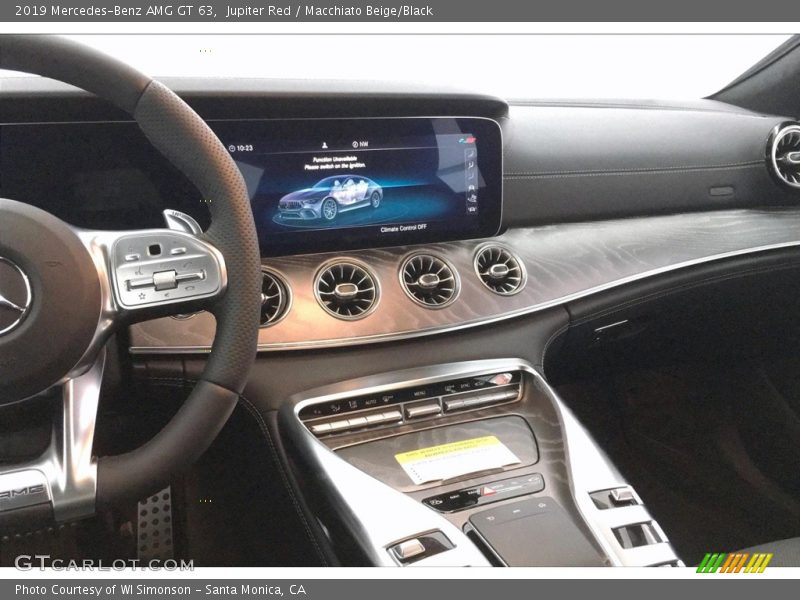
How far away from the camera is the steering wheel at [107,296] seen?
0.78 meters

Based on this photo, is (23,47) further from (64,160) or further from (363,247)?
(363,247)

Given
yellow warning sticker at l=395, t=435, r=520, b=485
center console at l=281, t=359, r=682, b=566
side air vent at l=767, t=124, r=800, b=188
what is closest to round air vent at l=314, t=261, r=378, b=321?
center console at l=281, t=359, r=682, b=566

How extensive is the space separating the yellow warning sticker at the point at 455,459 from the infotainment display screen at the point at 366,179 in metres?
0.41

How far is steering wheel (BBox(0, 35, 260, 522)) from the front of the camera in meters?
0.78

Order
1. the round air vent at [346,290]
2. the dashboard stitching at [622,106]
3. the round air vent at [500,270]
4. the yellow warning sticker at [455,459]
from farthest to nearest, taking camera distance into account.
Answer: the dashboard stitching at [622,106]
the round air vent at [500,270]
the round air vent at [346,290]
the yellow warning sticker at [455,459]

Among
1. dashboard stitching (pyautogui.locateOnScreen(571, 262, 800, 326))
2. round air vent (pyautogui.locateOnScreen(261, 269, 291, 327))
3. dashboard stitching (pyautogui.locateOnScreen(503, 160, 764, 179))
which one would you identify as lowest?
dashboard stitching (pyautogui.locateOnScreen(571, 262, 800, 326))

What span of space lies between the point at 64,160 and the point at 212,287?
0.44 metres

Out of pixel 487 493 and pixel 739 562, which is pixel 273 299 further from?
pixel 739 562

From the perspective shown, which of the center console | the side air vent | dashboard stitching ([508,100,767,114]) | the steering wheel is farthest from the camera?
the side air vent

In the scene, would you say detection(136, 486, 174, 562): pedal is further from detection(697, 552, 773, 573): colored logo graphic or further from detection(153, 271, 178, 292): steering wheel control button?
detection(697, 552, 773, 573): colored logo graphic

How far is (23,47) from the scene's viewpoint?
2.55 ft

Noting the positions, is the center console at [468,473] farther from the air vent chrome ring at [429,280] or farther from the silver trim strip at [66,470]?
the silver trim strip at [66,470]

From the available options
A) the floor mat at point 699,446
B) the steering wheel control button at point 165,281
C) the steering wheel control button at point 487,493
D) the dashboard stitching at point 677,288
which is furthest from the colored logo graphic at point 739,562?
the steering wheel control button at point 165,281

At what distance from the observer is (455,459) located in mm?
1137
